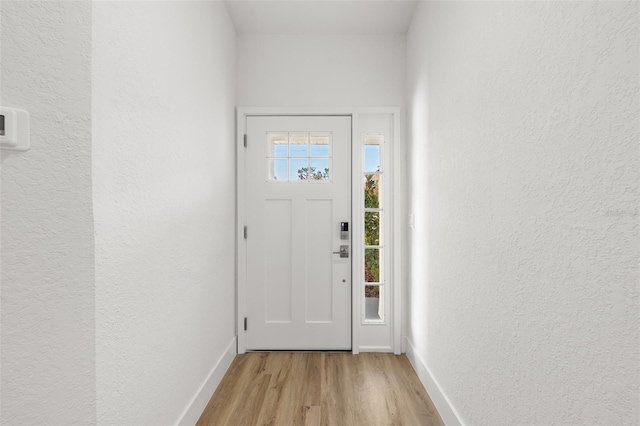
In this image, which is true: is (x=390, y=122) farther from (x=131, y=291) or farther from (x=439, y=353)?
(x=131, y=291)

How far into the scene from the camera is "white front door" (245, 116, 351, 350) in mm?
2811

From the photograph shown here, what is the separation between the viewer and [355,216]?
9.13 feet

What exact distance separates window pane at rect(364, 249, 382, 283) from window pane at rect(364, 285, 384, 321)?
0.26 ft

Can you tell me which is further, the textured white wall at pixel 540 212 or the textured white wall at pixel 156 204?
the textured white wall at pixel 156 204

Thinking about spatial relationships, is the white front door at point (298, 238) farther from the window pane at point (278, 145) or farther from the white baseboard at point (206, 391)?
the white baseboard at point (206, 391)

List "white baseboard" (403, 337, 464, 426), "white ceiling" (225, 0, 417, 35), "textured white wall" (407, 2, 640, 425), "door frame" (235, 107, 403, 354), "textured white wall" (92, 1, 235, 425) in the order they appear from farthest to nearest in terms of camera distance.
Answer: "door frame" (235, 107, 403, 354)
"white ceiling" (225, 0, 417, 35)
"white baseboard" (403, 337, 464, 426)
"textured white wall" (92, 1, 235, 425)
"textured white wall" (407, 2, 640, 425)

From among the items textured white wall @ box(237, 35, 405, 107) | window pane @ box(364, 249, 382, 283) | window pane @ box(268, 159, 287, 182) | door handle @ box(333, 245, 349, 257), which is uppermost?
textured white wall @ box(237, 35, 405, 107)

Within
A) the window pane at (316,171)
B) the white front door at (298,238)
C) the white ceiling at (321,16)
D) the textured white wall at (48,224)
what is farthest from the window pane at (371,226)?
the textured white wall at (48,224)

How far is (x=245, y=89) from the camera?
2805mm

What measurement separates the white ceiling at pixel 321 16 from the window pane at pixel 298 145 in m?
0.85

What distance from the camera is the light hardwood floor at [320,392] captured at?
6.23 feet

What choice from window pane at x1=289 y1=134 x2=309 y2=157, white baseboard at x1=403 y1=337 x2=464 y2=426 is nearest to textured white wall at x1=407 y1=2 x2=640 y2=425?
white baseboard at x1=403 y1=337 x2=464 y2=426

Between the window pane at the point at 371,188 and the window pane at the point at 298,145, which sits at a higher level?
the window pane at the point at 298,145

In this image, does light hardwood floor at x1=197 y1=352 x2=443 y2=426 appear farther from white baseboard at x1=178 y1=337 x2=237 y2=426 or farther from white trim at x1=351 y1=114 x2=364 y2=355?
white trim at x1=351 y1=114 x2=364 y2=355
